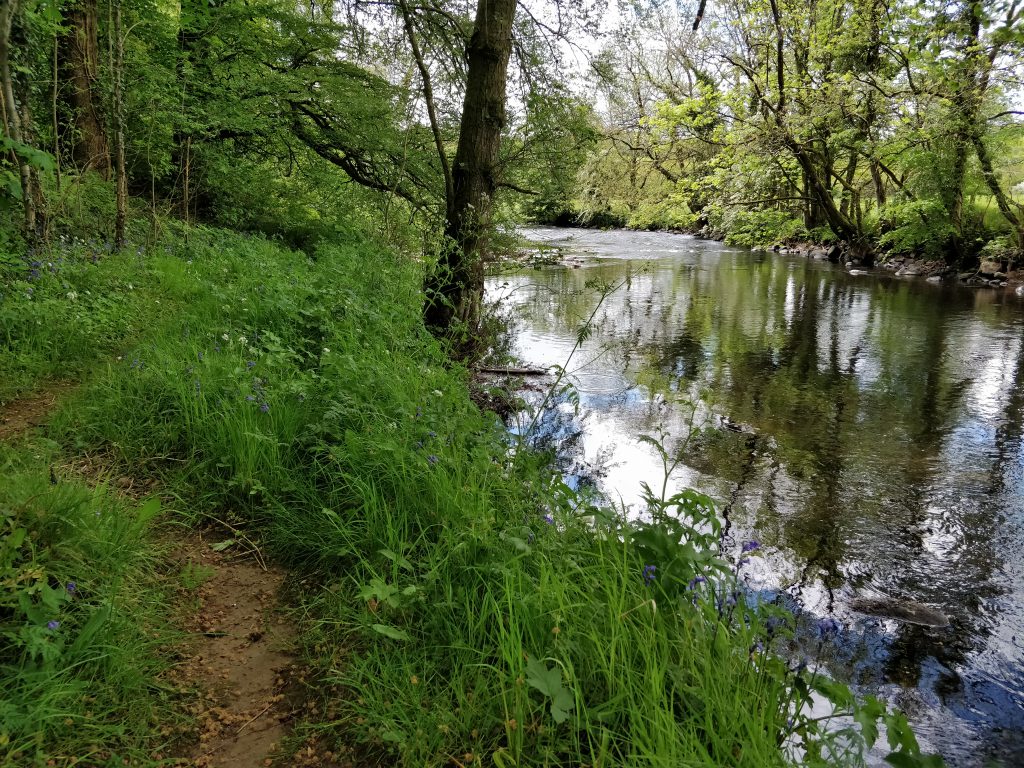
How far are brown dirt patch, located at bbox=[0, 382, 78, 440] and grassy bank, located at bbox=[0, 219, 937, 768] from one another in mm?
143

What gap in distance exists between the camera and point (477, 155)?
5523 millimetres

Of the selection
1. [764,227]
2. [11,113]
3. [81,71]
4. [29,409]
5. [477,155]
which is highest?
[764,227]

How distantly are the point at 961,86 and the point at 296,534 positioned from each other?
1810 cm

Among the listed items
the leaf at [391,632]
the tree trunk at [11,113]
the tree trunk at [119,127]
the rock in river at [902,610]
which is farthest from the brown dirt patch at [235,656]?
the tree trunk at [119,127]

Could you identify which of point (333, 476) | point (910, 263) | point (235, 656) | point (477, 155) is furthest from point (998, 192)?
point (235, 656)

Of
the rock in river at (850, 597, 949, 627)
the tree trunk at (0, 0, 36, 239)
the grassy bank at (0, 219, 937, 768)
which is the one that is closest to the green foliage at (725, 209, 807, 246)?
the rock in river at (850, 597, 949, 627)

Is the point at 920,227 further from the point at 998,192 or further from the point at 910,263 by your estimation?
the point at 998,192

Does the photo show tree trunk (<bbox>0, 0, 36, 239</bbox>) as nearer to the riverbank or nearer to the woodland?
the woodland

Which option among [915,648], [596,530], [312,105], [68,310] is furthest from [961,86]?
[68,310]

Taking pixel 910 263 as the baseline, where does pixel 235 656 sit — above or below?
below

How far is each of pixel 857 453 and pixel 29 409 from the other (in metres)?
6.44

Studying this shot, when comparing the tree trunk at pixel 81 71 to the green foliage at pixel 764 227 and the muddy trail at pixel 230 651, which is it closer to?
the muddy trail at pixel 230 651

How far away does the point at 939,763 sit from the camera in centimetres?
148

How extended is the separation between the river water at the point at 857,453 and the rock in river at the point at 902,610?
0.05 meters
